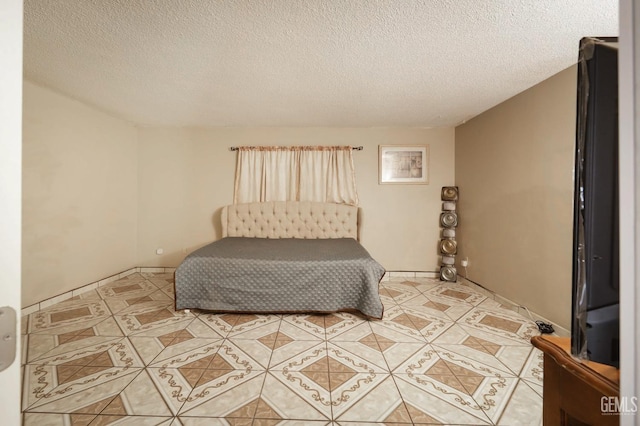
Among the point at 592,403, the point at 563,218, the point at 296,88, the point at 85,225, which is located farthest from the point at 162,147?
the point at 563,218

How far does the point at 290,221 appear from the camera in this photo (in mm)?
4059

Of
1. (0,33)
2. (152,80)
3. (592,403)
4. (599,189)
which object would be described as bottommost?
(592,403)

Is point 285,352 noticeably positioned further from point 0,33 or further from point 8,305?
point 0,33

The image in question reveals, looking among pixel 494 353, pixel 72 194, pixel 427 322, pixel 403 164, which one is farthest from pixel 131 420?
pixel 403 164

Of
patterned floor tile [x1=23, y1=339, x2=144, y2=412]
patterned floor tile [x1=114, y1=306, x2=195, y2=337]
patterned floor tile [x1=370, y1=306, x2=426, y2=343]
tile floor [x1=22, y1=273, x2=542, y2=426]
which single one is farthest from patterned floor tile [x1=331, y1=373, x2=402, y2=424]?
patterned floor tile [x1=114, y1=306, x2=195, y2=337]

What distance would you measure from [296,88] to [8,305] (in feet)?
9.31

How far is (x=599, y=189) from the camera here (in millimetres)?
595

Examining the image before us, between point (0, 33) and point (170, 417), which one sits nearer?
point (0, 33)

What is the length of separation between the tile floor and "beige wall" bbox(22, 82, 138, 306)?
0.58 meters

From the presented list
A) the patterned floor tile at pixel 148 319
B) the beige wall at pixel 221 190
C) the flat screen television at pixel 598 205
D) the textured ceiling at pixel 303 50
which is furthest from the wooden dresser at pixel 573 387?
the beige wall at pixel 221 190

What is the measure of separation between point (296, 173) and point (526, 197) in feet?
10.3

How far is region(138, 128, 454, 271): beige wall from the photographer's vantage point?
4.14 meters

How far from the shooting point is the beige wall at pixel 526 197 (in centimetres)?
231

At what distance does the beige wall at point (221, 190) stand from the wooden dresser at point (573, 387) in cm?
341
